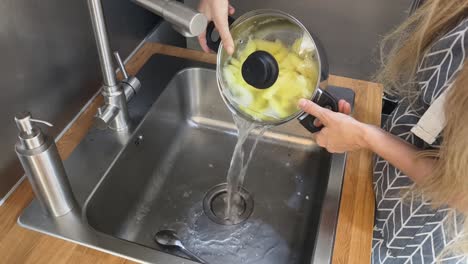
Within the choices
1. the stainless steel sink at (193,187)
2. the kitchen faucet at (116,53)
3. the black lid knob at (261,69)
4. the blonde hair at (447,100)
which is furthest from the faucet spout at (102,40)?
the blonde hair at (447,100)

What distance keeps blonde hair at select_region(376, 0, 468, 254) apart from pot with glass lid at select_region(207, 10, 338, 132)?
15 cm

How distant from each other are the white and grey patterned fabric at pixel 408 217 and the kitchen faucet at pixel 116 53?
36cm

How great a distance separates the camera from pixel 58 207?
0.66 m

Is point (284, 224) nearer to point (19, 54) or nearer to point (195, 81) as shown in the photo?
point (195, 81)

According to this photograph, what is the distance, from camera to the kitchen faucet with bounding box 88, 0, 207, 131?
1.94ft

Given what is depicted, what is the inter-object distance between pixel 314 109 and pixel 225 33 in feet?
0.63

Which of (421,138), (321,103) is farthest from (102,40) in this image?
(421,138)

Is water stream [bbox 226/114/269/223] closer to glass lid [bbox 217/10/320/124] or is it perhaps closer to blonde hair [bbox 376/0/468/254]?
glass lid [bbox 217/10/320/124]

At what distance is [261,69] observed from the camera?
0.61m

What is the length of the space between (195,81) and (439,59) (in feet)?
1.90

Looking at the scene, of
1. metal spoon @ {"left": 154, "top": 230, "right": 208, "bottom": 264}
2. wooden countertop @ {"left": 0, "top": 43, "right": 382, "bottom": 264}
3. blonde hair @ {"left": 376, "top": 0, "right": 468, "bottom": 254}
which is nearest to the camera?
blonde hair @ {"left": 376, "top": 0, "right": 468, "bottom": 254}

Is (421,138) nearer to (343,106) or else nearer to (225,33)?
(343,106)

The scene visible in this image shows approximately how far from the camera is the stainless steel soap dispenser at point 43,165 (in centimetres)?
57

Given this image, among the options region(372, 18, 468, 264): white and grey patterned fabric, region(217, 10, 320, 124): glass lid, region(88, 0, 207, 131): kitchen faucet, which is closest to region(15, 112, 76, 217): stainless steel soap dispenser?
region(88, 0, 207, 131): kitchen faucet
